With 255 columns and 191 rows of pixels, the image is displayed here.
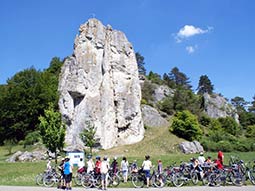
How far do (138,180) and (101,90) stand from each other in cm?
3413

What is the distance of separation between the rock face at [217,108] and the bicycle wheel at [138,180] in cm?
7154

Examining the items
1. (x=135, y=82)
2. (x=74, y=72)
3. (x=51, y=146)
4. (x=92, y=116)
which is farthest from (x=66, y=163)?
(x=135, y=82)

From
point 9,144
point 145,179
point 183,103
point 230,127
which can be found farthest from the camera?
point 183,103

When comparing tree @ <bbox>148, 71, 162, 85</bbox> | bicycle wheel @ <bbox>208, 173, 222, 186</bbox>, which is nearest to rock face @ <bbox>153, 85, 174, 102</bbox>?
tree @ <bbox>148, 71, 162, 85</bbox>

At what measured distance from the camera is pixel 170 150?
50781 mm

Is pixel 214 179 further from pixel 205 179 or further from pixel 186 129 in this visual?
pixel 186 129

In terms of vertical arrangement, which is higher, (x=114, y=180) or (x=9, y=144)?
(x=9, y=144)

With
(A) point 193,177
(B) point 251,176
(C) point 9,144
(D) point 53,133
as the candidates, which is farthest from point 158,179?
(C) point 9,144

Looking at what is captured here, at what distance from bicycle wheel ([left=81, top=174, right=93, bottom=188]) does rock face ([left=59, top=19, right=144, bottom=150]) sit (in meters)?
29.1

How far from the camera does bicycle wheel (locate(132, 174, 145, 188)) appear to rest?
18.0 meters

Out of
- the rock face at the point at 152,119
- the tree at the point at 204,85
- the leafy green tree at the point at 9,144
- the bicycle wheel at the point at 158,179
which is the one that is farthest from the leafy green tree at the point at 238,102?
the bicycle wheel at the point at 158,179

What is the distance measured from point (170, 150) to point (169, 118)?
2188cm

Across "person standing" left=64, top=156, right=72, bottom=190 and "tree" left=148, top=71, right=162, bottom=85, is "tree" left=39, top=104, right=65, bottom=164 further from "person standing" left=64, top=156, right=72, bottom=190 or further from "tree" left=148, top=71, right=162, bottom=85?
"tree" left=148, top=71, right=162, bottom=85

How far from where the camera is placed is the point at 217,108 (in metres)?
88.4
